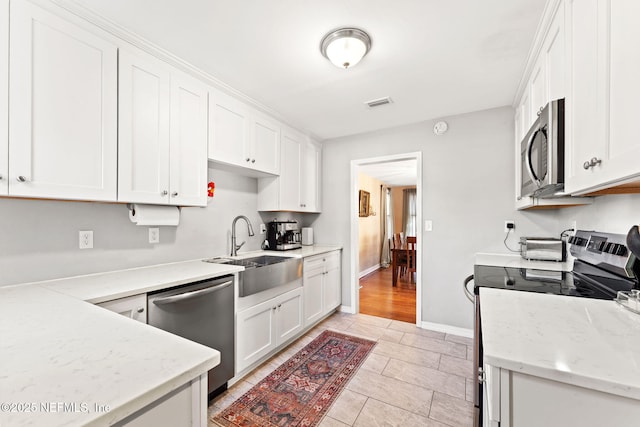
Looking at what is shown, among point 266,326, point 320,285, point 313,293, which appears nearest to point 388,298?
point 320,285

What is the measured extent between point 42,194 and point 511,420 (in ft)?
6.72

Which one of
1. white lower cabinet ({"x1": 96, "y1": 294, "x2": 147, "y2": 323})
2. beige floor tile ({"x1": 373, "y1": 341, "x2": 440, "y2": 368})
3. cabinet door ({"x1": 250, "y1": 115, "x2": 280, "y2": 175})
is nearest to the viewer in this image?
white lower cabinet ({"x1": 96, "y1": 294, "x2": 147, "y2": 323})

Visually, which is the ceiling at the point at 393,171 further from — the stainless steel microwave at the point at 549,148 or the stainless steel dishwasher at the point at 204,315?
the stainless steel dishwasher at the point at 204,315

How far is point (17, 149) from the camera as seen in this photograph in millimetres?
1251

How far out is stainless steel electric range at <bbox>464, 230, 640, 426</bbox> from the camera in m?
1.23

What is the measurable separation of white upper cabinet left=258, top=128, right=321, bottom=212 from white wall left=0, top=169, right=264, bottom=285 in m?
0.52

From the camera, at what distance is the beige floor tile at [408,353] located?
2361 mm

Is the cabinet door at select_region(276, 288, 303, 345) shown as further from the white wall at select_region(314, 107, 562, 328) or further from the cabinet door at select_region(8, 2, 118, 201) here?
the cabinet door at select_region(8, 2, 118, 201)

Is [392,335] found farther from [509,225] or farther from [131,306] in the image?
[131,306]

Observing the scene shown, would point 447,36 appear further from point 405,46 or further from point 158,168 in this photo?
point 158,168

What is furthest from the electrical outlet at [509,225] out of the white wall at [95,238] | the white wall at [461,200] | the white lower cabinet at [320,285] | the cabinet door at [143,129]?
the cabinet door at [143,129]

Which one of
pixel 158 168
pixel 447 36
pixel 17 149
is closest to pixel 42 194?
pixel 17 149

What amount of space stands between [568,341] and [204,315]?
5.78ft

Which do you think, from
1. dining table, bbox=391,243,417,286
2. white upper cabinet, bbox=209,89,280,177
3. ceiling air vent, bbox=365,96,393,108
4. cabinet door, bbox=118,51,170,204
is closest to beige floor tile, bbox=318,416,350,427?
cabinet door, bbox=118,51,170,204
